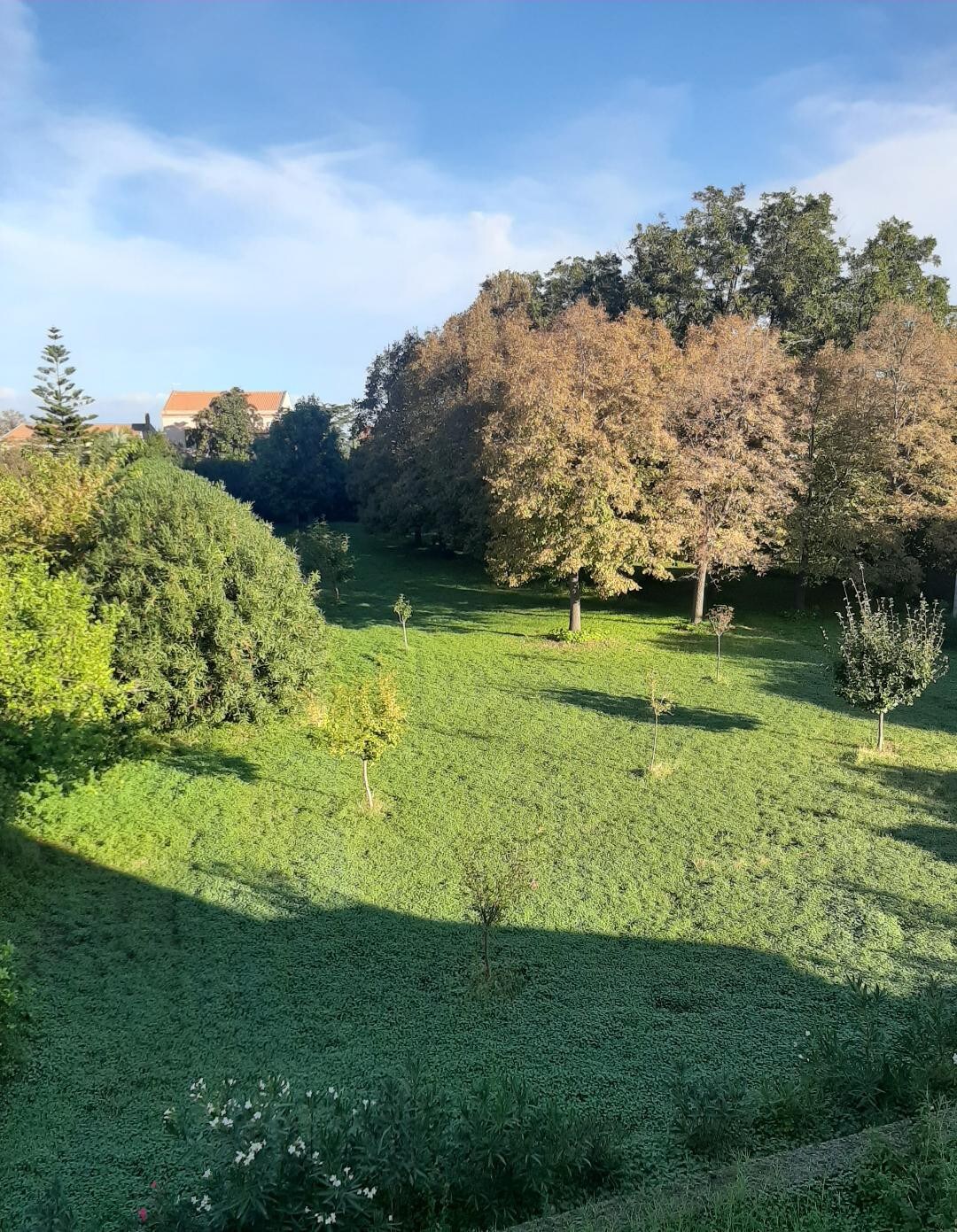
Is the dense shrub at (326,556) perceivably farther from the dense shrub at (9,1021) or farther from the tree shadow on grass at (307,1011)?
the dense shrub at (9,1021)

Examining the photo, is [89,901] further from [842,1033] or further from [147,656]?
[842,1033]

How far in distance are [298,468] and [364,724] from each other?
143ft

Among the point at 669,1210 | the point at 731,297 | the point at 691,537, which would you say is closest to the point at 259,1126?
the point at 669,1210

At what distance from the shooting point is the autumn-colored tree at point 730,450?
923 inches

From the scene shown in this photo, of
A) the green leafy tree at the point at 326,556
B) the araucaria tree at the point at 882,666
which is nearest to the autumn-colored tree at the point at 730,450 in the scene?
the araucaria tree at the point at 882,666

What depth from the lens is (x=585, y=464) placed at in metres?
21.2

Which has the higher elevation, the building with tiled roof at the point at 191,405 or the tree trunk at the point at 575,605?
the building with tiled roof at the point at 191,405

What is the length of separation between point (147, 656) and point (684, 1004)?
9766mm

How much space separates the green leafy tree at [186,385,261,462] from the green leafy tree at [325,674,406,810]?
55.5 meters

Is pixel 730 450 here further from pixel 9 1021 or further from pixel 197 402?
pixel 197 402

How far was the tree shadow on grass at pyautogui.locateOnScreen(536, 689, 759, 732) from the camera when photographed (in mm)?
16250

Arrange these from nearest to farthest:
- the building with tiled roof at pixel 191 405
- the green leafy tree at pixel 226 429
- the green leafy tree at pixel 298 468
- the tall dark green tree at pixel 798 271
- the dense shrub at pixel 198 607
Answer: the dense shrub at pixel 198 607 → the tall dark green tree at pixel 798 271 → the green leafy tree at pixel 298 468 → the green leafy tree at pixel 226 429 → the building with tiled roof at pixel 191 405

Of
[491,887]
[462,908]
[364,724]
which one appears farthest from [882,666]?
[364,724]

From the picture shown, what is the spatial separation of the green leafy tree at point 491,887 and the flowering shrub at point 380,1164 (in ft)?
9.68
